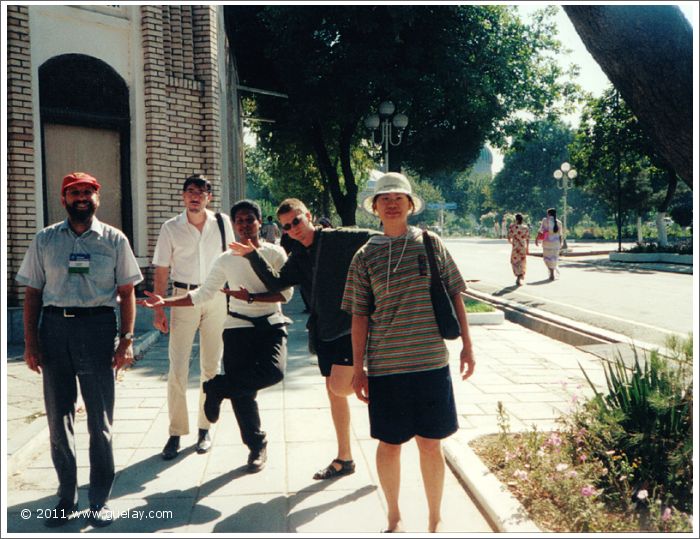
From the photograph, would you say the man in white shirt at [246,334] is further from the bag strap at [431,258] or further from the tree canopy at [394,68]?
the tree canopy at [394,68]

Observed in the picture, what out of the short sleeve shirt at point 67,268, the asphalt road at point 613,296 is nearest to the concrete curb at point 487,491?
the short sleeve shirt at point 67,268

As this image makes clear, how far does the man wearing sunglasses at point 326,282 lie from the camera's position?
398 centimetres

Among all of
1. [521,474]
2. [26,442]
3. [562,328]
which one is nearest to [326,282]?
[521,474]

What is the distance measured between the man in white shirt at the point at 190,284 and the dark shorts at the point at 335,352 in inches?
45.7

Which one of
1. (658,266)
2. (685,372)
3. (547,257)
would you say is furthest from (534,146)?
(685,372)

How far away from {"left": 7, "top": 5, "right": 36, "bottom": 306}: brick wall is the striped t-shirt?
757cm

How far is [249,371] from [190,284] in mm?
971

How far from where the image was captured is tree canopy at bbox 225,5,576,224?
18.7 metres

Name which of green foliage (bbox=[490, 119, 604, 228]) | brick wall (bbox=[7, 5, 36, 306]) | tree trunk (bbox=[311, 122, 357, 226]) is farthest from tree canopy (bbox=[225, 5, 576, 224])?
green foliage (bbox=[490, 119, 604, 228])

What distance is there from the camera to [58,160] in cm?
996

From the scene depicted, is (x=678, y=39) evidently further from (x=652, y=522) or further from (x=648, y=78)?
(x=652, y=522)

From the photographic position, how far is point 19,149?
30.2 ft

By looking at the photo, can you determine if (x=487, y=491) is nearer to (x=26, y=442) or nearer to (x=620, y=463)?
(x=620, y=463)

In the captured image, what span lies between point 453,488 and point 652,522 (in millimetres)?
1177
